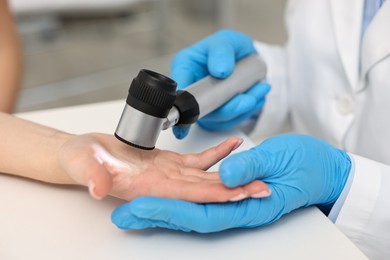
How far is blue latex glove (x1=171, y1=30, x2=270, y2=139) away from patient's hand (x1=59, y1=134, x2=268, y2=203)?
0.11m

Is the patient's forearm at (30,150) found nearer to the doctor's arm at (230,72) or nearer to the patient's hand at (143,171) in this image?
the patient's hand at (143,171)

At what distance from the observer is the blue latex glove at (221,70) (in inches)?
36.4

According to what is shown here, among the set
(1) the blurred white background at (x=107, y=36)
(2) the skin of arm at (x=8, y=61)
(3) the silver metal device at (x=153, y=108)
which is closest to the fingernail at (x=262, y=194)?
(3) the silver metal device at (x=153, y=108)

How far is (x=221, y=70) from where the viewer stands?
35.6 inches

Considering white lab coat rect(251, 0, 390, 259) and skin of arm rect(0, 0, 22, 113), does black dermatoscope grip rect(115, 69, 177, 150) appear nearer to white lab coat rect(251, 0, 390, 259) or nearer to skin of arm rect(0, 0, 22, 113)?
white lab coat rect(251, 0, 390, 259)

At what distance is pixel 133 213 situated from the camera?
2.08ft

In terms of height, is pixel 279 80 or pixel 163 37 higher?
pixel 279 80

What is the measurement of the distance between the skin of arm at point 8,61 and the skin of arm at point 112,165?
0.32m

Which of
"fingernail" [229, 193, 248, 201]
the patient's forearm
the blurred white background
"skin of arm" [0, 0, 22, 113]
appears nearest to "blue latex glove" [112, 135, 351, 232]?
"fingernail" [229, 193, 248, 201]

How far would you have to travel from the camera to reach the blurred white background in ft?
8.55

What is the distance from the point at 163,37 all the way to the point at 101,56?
36cm

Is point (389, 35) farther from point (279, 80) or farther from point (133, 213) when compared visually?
point (133, 213)

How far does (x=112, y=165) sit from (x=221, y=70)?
0.94 ft

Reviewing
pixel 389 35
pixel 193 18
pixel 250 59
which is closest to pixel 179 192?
pixel 250 59
